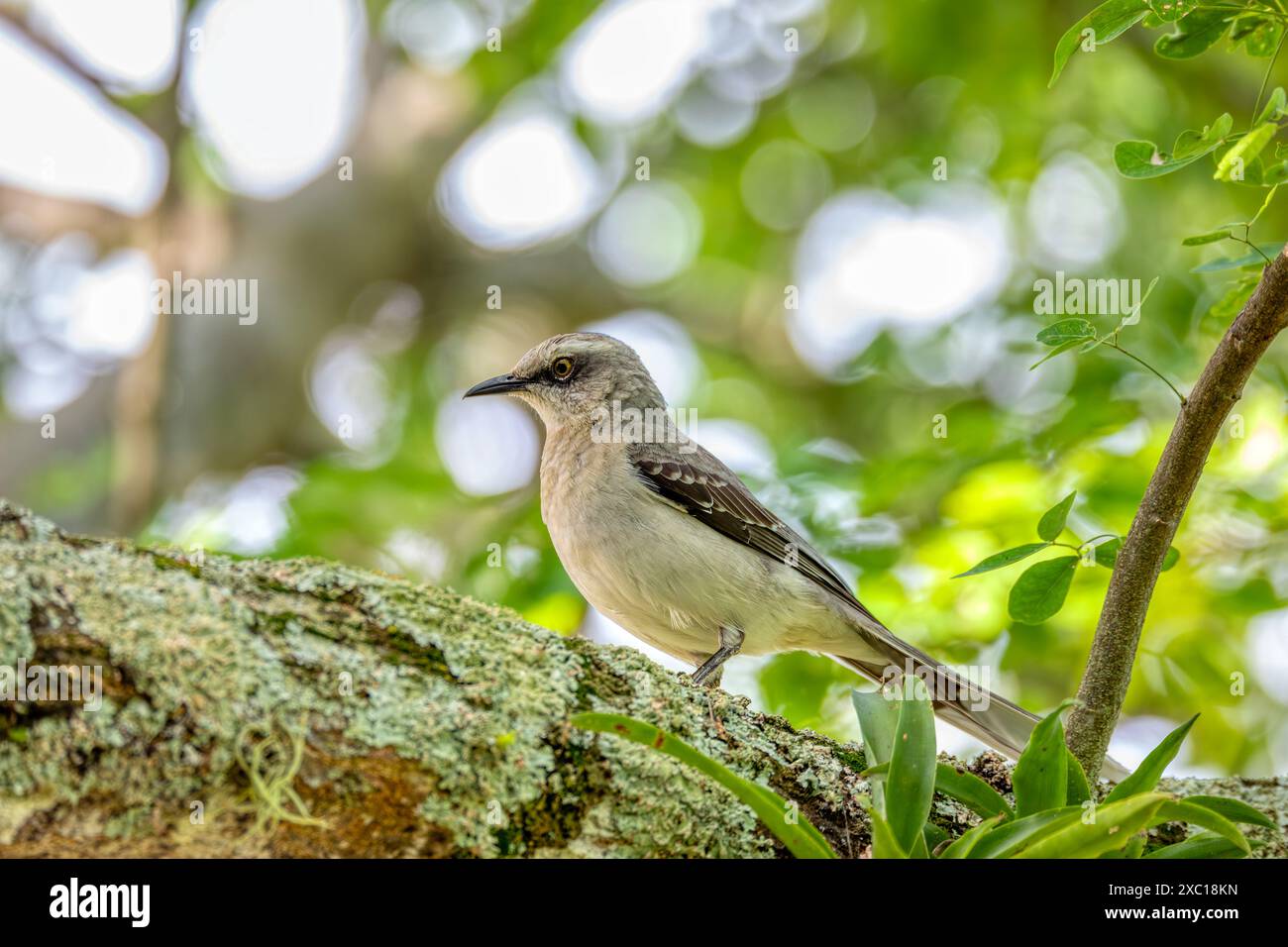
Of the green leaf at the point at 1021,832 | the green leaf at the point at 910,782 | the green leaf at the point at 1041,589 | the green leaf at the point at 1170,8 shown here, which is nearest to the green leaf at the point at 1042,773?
the green leaf at the point at 1021,832

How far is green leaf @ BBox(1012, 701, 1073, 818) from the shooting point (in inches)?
112

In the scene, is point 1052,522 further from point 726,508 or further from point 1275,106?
point 726,508

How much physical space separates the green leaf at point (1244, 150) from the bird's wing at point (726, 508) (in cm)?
341

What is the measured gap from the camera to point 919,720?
2875mm

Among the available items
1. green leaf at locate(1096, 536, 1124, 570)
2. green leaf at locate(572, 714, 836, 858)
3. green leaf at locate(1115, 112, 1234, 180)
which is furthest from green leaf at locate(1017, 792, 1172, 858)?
green leaf at locate(1115, 112, 1234, 180)

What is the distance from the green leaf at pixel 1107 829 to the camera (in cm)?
244

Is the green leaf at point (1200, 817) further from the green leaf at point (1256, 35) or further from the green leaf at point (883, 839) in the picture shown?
the green leaf at point (1256, 35)

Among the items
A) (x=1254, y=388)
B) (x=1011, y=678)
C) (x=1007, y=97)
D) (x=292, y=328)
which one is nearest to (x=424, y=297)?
(x=292, y=328)

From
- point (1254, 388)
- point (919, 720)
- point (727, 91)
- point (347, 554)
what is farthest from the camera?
point (727, 91)

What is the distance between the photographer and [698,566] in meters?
5.54

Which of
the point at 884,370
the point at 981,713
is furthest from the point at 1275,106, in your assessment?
the point at 884,370

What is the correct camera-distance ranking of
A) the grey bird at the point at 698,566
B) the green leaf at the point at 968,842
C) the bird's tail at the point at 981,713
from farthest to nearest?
the grey bird at the point at 698,566 → the bird's tail at the point at 981,713 → the green leaf at the point at 968,842
